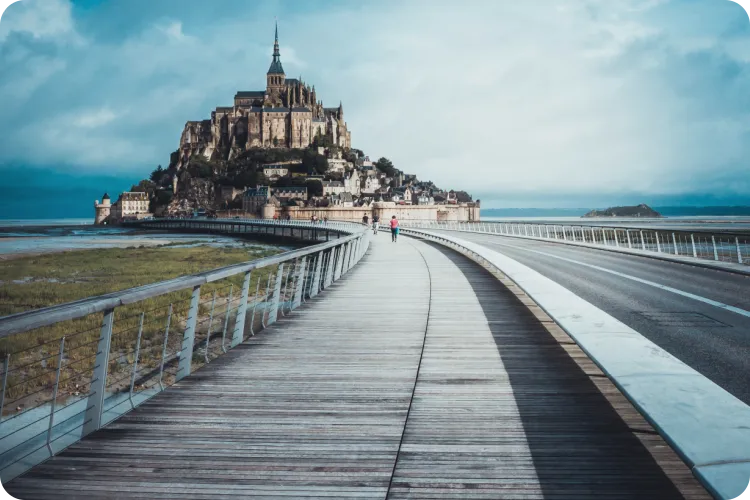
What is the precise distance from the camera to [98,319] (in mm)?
17422

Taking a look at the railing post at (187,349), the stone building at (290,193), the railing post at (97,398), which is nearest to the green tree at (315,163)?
the stone building at (290,193)

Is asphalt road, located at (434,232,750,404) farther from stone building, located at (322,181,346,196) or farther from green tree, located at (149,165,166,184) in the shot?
green tree, located at (149,165,166,184)

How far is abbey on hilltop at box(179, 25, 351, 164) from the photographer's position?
153875 millimetres

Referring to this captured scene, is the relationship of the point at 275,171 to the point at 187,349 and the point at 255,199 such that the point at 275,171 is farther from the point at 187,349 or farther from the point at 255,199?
the point at 187,349

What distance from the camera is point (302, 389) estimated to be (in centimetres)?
464

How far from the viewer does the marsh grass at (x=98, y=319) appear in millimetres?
10016

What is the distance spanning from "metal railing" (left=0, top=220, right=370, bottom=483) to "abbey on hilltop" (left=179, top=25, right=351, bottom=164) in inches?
5351

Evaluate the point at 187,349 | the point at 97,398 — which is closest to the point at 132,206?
the point at 187,349

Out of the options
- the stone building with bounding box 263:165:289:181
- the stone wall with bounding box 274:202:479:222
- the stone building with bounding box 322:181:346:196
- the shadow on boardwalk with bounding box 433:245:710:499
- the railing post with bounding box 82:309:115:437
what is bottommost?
the shadow on boardwalk with bounding box 433:245:710:499

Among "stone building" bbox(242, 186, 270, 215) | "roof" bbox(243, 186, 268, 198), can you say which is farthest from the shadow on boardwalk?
"roof" bbox(243, 186, 268, 198)

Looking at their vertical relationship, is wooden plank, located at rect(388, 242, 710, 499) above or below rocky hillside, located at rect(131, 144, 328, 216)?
below

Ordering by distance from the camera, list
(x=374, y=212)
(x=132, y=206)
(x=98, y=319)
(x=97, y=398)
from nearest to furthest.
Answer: (x=97, y=398) → (x=98, y=319) → (x=374, y=212) → (x=132, y=206)

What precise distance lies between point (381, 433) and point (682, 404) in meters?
1.79

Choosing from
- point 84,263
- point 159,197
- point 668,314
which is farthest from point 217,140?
point 668,314
